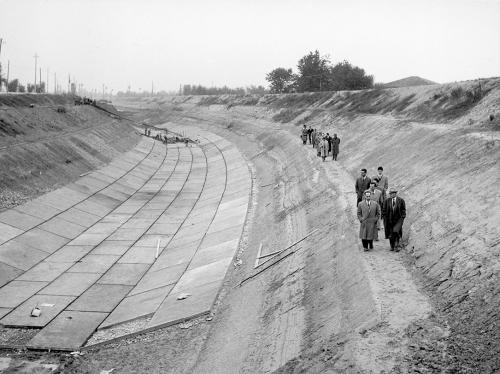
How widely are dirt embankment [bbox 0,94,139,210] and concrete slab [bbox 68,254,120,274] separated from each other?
238 inches

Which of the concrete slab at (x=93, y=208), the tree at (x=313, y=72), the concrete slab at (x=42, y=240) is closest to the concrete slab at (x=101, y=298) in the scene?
the concrete slab at (x=42, y=240)

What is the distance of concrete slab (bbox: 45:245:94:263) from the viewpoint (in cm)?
2150

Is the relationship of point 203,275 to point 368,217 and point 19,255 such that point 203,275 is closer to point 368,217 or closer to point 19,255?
point 368,217

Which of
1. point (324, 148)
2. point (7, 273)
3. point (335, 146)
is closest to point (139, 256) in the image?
point (7, 273)

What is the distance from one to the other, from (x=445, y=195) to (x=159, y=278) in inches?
428

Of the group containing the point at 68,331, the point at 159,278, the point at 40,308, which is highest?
the point at 159,278

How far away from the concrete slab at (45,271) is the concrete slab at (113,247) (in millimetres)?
1959

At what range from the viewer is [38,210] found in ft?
84.6

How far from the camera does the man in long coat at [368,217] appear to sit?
42.9 ft

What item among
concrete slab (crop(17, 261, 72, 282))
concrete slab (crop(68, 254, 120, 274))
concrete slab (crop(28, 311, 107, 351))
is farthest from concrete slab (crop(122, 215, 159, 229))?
concrete slab (crop(28, 311, 107, 351))

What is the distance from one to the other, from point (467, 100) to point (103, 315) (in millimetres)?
22062

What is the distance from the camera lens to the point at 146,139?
201 feet

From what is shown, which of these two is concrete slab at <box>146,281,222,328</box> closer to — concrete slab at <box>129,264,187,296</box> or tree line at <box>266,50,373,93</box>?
concrete slab at <box>129,264,187,296</box>

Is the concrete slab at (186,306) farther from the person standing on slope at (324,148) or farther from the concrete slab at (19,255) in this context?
the person standing on slope at (324,148)
